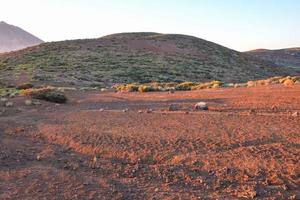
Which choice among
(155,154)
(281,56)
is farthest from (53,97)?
(281,56)

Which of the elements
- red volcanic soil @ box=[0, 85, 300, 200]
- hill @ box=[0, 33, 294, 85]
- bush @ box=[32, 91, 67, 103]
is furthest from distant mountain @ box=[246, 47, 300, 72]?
red volcanic soil @ box=[0, 85, 300, 200]

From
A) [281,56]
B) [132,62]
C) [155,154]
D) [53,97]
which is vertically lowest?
[281,56]

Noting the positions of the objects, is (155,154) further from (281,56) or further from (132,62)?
(281,56)

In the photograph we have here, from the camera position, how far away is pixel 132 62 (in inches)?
2459

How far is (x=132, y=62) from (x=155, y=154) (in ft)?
170

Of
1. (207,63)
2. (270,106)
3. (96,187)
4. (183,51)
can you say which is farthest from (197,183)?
(183,51)

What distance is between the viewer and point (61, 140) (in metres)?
13.1

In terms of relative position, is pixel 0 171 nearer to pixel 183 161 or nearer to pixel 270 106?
pixel 183 161

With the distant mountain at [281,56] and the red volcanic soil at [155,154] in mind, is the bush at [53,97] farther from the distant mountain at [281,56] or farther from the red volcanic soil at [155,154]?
the distant mountain at [281,56]

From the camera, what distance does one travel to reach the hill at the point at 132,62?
164 feet

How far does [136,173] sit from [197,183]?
4.48ft

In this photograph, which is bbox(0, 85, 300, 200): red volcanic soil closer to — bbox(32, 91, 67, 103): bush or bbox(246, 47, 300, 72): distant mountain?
bbox(32, 91, 67, 103): bush

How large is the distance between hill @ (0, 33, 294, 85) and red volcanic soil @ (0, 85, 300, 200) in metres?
26.9

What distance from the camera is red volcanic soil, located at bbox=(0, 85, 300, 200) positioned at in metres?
9.03
